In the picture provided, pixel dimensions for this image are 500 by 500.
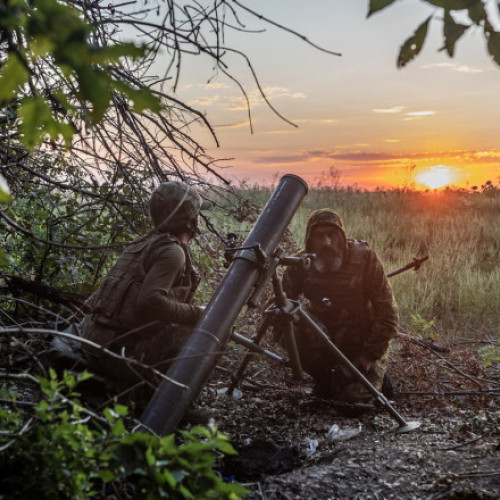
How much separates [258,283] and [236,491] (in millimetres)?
1589

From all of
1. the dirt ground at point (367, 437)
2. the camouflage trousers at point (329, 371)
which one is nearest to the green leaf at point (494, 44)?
the dirt ground at point (367, 437)

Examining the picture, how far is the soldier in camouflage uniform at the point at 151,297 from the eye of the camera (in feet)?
11.5

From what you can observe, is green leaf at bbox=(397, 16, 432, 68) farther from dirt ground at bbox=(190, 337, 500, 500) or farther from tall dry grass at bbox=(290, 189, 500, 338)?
tall dry grass at bbox=(290, 189, 500, 338)

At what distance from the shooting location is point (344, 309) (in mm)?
4988

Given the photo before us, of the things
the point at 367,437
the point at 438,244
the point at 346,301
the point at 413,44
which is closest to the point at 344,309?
the point at 346,301

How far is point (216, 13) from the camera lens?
2875mm

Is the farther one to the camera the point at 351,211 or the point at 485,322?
the point at 351,211

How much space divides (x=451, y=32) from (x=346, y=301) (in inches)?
144

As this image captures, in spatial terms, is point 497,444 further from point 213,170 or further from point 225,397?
point 213,170

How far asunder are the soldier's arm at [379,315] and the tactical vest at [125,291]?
6.28 feet

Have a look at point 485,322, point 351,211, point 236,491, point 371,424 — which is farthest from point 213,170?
point 351,211

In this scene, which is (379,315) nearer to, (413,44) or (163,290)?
(163,290)

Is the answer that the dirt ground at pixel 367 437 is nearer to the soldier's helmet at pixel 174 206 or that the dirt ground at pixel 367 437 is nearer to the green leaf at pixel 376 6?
the soldier's helmet at pixel 174 206

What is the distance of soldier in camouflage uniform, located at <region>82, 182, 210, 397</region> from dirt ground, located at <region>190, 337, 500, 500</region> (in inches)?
31.7
